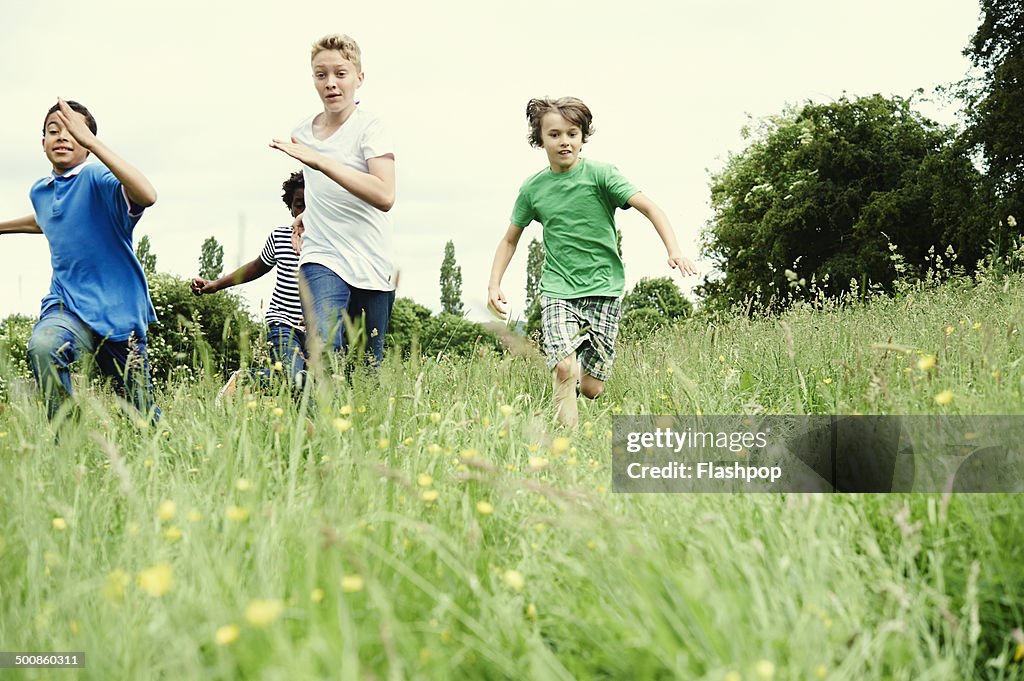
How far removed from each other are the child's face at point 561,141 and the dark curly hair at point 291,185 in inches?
78.2

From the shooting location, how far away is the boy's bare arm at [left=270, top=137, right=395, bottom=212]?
4125 mm

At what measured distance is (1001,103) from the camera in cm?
2103

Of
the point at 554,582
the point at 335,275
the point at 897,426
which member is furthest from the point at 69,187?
the point at 897,426

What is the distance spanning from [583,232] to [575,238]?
6 cm

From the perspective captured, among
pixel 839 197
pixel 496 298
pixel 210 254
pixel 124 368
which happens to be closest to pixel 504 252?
pixel 496 298

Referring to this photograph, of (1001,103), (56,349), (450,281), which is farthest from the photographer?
(450,281)

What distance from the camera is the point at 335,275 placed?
4.66 meters

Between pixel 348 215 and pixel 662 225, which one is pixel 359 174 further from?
pixel 662 225

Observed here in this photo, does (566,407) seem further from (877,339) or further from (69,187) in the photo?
(69,187)

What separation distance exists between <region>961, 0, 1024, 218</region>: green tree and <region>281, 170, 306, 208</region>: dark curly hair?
18.1 metres

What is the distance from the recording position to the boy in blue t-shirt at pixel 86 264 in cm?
424

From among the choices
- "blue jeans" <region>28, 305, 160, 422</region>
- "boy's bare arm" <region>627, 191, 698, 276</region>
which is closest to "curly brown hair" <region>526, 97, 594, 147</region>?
"boy's bare arm" <region>627, 191, 698, 276</region>

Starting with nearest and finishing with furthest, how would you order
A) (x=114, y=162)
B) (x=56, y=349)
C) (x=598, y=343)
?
(x=114, y=162) < (x=56, y=349) < (x=598, y=343)

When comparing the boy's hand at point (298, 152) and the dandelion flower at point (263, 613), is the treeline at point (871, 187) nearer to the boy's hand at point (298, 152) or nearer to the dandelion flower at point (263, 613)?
the boy's hand at point (298, 152)
